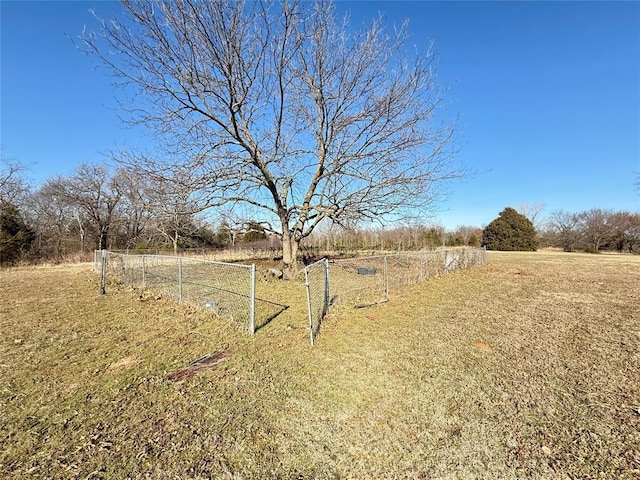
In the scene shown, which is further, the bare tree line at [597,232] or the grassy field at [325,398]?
the bare tree line at [597,232]

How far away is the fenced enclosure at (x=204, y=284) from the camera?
18.3ft

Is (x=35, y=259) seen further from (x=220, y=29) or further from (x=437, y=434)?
(x=437, y=434)

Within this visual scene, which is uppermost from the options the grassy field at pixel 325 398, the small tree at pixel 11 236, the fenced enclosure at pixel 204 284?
the small tree at pixel 11 236

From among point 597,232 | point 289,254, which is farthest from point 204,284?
point 597,232

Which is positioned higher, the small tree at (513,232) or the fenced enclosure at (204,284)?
the small tree at (513,232)

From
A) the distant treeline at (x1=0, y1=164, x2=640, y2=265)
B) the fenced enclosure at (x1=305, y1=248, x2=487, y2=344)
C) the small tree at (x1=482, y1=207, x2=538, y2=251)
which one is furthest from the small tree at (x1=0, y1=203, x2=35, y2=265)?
the small tree at (x1=482, y1=207, x2=538, y2=251)

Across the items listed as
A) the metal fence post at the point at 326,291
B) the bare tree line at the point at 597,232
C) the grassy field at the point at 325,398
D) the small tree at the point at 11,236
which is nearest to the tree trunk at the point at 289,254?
the metal fence post at the point at 326,291

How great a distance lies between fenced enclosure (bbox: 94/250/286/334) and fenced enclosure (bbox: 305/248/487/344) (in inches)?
44.0

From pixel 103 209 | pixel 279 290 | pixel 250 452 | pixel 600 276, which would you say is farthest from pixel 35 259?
pixel 600 276

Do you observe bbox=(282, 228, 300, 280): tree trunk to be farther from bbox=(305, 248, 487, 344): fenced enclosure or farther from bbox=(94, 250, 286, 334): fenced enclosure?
bbox=(94, 250, 286, 334): fenced enclosure

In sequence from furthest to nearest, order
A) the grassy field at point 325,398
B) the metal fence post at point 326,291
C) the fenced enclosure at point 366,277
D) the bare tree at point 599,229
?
1. the bare tree at point 599,229
2. the fenced enclosure at point 366,277
3. the metal fence post at point 326,291
4. the grassy field at point 325,398

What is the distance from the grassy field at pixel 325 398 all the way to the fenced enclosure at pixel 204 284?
1.69ft

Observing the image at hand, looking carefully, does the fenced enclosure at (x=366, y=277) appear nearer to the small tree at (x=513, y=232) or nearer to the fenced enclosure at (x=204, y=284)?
the fenced enclosure at (x=204, y=284)

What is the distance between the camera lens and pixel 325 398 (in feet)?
9.55
